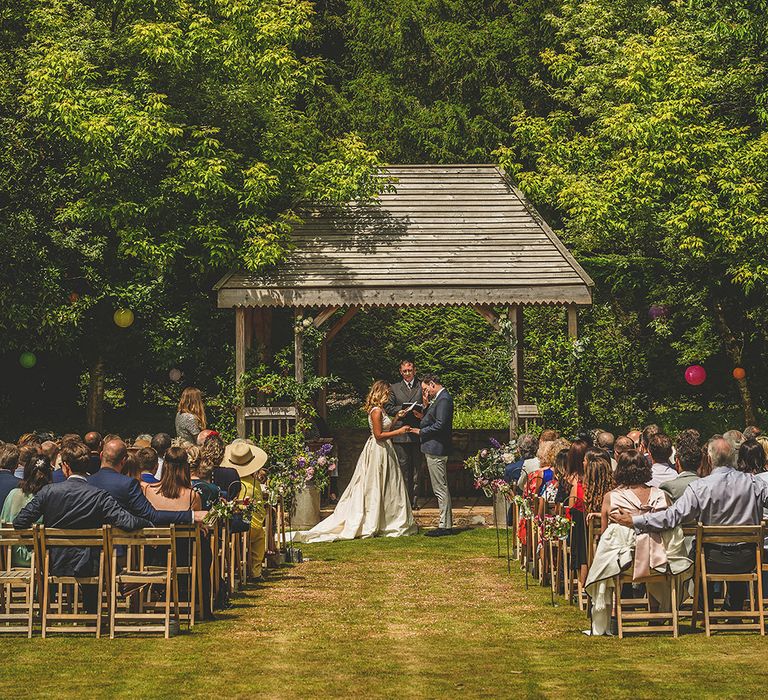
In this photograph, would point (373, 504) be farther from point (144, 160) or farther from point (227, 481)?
point (144, 160)

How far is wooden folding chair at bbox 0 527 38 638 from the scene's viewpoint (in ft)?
36.1

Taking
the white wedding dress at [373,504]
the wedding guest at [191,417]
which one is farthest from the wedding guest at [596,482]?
the wedding guest at [191,417]

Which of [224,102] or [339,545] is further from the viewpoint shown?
[224,102]

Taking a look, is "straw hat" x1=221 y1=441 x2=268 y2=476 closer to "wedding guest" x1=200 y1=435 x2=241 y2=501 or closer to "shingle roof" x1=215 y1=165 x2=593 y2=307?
"wedding guest" x1=200 y1=435 x2=241 y2=501

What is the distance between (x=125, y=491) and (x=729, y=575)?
4.86 metres

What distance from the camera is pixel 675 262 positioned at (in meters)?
27.2

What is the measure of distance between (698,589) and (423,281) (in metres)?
10.4

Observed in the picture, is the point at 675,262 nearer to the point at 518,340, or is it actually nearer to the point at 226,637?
the point at 518,340

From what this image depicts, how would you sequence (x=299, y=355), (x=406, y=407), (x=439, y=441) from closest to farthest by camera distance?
(x=439, y=441), (x=406, y=407), (x=299, y=355)

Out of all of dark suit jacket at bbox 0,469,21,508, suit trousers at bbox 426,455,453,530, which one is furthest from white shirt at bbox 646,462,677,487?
suit trousers at bbox 426,455,453,530

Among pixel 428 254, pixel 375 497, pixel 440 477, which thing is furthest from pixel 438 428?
pixel 428 254

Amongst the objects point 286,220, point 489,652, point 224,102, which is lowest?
point 489,652

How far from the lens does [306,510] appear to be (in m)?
19.2

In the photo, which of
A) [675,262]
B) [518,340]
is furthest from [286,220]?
[675,262]
